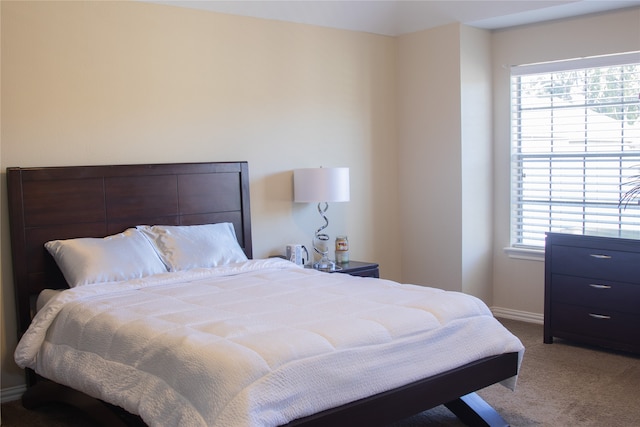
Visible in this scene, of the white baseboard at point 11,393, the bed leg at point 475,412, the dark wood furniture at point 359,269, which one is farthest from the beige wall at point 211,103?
the bed leg at point 475,412

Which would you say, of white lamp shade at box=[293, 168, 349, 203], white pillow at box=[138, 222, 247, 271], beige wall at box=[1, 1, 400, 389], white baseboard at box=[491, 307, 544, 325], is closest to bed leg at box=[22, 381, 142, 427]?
beige wall at box=[1, 1, 400, 389]

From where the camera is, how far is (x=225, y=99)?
15.4 ft

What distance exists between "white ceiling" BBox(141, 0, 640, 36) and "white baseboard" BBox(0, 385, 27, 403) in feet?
8.08

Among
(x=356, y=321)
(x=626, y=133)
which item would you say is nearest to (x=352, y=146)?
(x=626, y=133)

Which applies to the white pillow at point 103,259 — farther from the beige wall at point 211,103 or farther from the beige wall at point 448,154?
the beige wall at point 448,154

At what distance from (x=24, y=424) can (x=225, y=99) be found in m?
2.35

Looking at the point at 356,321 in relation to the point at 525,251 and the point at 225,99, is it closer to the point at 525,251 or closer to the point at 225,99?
the point at 225,99

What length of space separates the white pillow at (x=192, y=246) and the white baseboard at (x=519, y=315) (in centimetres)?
230

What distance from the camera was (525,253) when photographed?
5.38 meters

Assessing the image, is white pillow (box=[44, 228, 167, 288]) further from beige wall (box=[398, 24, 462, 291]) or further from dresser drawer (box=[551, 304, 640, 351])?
dresser drawer (box=[551, 304, 640, 351])

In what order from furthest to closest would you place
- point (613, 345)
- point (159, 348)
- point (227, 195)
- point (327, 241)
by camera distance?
point (327, 241)
point (227, 195)
point (613, 345)
point (159, 348)

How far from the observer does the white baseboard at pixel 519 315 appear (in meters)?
5.32

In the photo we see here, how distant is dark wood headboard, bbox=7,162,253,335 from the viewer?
3.79 metres

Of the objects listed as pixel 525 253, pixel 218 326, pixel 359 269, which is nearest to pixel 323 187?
pixel 359 269
